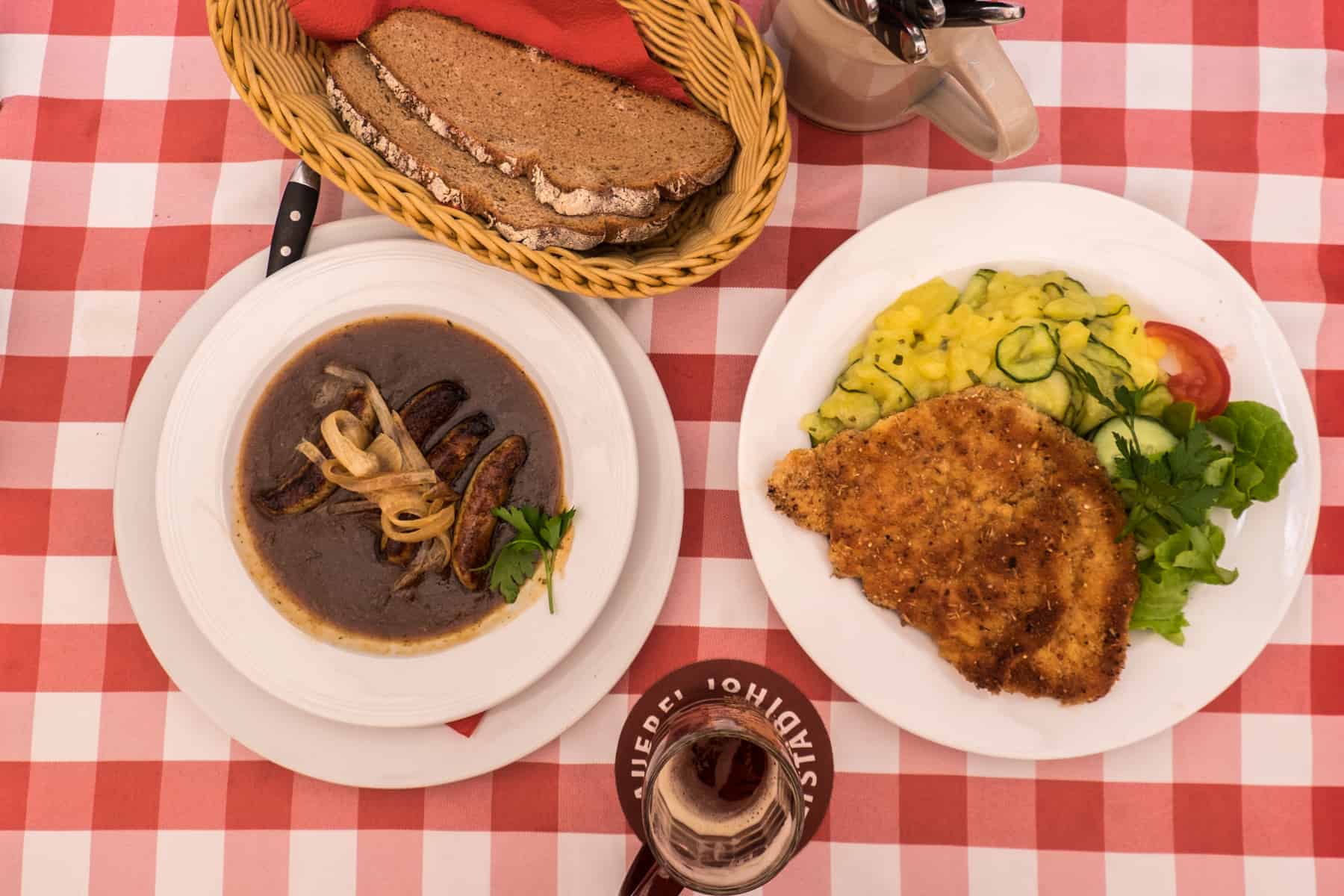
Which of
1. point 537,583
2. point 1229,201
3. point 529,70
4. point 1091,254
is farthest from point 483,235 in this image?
point 1229,201

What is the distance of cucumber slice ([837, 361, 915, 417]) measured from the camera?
244 cm

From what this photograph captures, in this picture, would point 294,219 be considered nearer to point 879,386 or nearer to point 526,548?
point 526,548

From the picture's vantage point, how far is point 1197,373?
2.44 meters

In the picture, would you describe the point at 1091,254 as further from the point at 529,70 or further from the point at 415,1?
the point at 415,1

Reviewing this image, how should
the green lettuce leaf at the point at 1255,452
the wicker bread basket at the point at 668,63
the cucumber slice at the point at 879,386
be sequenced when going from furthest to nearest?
the cucumber slice at the point at 879,386, the green lettuce leaf at the point at 1255,452, the wicker bread basket at the point at 668,63

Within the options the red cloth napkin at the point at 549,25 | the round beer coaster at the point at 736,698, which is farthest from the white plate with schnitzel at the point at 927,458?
the red cloth napkin at the point at 549,25

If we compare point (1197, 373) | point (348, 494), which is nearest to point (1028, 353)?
point (1197, 373)

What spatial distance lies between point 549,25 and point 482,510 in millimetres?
1282

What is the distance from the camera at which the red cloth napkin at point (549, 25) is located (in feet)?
7.84

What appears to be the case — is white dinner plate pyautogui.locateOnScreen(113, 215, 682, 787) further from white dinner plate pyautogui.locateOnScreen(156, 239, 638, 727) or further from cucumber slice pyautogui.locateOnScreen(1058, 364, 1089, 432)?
cucumber slice pyautogui.locateOnScreen(1058, 364, 1089, 432)

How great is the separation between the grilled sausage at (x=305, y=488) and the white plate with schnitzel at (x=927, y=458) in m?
1.03

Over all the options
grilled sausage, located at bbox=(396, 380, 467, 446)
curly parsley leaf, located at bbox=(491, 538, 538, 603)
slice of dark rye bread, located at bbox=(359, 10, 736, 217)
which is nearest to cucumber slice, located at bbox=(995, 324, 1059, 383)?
slice of dark rye bread, located at bbox=(359, 10, 736, 217)

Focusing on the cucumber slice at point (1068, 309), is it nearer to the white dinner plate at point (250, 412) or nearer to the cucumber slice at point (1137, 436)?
the cucumber slice at point (1137, 436)

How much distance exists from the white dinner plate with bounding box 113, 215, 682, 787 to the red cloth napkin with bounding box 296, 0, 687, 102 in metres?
0.51
